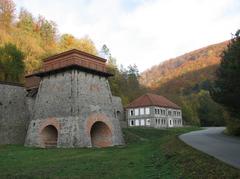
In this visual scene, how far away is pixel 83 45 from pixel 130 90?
16.3 m

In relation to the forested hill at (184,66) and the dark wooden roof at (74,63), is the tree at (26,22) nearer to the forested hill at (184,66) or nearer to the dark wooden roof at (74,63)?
the dark wooden roof at (74,63)

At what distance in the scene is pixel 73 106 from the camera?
2434 cm

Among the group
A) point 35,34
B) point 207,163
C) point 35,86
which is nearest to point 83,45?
point 35,34

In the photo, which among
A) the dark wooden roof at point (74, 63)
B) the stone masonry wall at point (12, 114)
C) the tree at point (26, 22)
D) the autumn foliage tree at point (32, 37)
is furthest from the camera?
the tree at point (26, 22)

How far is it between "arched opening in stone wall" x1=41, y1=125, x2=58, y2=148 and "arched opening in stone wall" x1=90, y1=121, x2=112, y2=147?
3672 millimetres

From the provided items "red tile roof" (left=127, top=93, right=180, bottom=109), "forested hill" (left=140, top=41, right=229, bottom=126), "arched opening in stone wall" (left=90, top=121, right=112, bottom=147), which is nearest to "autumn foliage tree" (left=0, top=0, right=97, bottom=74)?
"red tile roof" (left=127, top=93, right=180, bottom=109)

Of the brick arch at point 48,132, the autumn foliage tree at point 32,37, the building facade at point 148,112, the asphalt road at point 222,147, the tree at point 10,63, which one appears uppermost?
the autumn foliage tree at point 32,37

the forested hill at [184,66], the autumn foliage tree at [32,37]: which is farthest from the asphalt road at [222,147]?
the forested hill at [184,66]

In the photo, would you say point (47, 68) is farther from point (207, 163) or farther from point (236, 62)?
point (207, 163)

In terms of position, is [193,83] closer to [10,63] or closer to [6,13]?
[6,13]

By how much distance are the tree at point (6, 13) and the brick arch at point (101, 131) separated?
28442 mm

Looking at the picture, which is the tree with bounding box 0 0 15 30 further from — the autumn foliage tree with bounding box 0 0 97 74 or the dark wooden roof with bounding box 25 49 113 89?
the dark wooden roof with bounding box 25 49 113 89

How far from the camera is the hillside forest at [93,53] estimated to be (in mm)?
38062

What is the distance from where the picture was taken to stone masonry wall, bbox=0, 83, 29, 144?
26.5 metres
